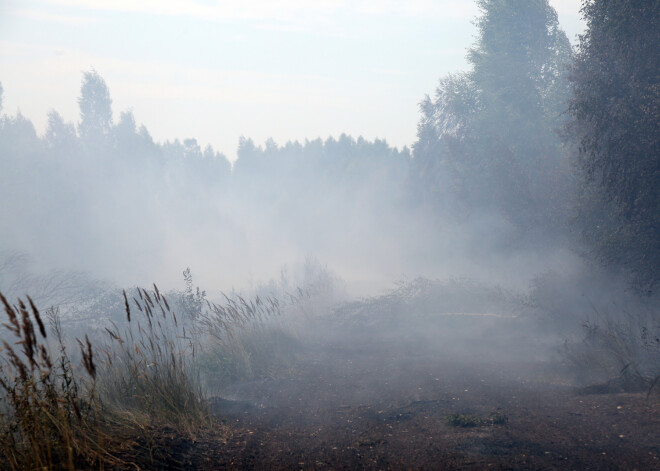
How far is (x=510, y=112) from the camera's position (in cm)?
2284

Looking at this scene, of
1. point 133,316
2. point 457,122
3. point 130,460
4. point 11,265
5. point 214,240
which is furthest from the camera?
point 214,240

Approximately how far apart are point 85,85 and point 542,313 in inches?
1538

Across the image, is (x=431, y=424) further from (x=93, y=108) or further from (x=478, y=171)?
(x=93, y=108)

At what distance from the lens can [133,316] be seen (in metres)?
14.8

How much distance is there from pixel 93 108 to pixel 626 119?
135ft

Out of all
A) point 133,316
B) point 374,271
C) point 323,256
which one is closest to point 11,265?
point 133,316

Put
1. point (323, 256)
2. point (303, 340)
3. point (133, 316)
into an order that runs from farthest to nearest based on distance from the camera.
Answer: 1. point (323, 256)
2. point (133, 316)
3. point (303, 340)

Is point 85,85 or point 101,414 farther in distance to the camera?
point 85,85

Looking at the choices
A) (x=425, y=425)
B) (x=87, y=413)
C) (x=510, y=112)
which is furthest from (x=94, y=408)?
(x=510, y=112)

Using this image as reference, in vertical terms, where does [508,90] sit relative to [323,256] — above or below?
above

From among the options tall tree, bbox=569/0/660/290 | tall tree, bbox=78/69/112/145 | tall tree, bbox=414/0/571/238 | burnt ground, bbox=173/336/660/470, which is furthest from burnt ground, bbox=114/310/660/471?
tall tree, bbox=78/69/112/145

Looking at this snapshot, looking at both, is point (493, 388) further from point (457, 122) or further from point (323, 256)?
point (323, 256)

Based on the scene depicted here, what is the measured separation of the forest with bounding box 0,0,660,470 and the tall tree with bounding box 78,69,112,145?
0.48 ft

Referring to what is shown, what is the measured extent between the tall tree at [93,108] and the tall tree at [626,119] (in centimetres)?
3879
